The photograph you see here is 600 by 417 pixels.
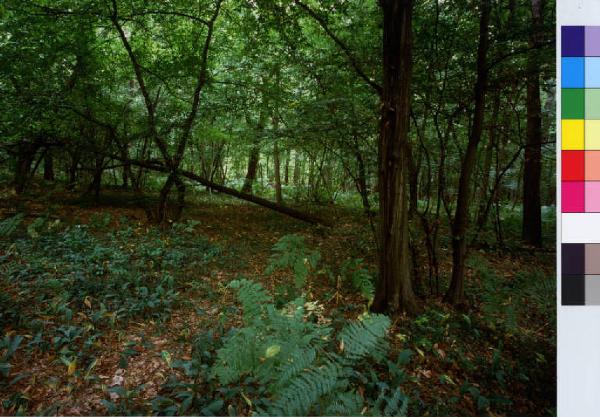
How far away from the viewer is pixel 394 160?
8.55ft

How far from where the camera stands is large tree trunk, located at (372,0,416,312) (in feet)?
8.27

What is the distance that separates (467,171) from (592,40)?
1.38 m

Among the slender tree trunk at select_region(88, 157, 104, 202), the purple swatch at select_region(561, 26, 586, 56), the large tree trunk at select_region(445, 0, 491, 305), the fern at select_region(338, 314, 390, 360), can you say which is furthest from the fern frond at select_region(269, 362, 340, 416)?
the slender tree trunk at select_region(88, 157, 104, 202)

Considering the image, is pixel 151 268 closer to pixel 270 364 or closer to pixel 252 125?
pixel 270 364

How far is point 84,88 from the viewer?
5.05 meters

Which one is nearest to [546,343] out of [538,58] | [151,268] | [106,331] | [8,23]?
[538,58]

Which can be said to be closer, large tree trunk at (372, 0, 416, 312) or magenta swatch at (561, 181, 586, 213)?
magenta swatch at (561, 181, 586, 213)

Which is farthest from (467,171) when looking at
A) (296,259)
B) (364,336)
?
(364,336)

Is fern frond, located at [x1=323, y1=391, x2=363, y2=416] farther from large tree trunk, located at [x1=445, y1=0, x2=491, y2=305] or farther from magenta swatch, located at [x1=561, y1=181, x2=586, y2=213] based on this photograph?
large tree trunk, located at [x1=445, y1=0, x2=491, y2=305]

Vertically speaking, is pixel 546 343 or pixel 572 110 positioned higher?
pixel 572 110

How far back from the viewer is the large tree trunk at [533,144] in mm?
2734

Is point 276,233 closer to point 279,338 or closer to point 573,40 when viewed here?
point 279,338

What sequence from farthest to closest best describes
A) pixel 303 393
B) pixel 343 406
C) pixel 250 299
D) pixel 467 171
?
1. pixel 467 171
2. pixel 250 299
3. pixel 343 406
4. pixel 303 393

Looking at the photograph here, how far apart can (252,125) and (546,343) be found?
5.26m
